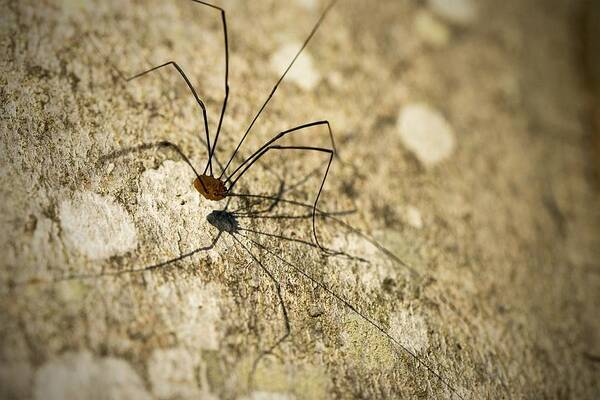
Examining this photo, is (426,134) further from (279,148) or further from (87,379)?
(87,379)

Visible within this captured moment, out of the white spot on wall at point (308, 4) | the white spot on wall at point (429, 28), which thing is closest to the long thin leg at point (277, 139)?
the white spot on wall at point (308, 4)

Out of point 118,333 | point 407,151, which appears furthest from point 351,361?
point 407,151

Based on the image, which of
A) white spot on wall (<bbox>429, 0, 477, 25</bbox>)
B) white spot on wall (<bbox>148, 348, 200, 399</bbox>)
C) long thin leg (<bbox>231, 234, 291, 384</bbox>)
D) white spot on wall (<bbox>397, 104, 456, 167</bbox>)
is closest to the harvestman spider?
long thin leg (<bbox>231, 234, 291, 384</bbox>)

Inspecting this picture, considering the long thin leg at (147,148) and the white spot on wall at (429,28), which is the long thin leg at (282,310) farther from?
the white spot on wall at (429,28)

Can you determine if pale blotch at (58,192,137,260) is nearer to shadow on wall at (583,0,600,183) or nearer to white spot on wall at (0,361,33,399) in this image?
white spot on wall at (0,361,33,399)

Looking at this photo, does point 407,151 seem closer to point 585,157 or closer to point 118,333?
point 585,157
